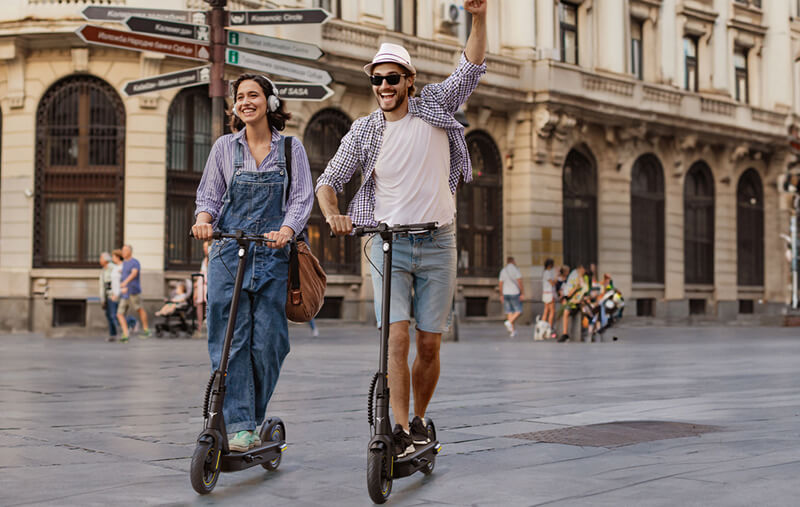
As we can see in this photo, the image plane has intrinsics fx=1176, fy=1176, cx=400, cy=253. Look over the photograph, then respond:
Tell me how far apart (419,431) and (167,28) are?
752 centimetres

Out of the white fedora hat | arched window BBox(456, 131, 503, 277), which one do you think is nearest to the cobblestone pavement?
the white fedora hat

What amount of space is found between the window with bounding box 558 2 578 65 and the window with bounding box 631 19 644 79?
2.53 meters

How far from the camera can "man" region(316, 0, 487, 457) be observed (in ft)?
17.9

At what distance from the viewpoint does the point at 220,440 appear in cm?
493

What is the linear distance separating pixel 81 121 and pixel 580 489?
71.2 ft

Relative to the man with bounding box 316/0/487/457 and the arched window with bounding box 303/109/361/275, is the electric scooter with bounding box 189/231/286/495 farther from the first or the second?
the arched window with bounding box 303/109/361/275

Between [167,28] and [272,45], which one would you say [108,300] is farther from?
[272,45]

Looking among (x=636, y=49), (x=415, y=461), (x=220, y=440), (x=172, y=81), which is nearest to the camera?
(x=220, y=440)

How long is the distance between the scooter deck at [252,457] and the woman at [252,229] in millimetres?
66

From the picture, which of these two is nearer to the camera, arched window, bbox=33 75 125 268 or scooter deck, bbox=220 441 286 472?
scooter deck, bbox=220 441 286 472

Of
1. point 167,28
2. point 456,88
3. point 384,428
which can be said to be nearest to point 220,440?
point 384,428

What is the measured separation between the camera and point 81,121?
24.9 metres

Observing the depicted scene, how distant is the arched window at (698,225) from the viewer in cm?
3669

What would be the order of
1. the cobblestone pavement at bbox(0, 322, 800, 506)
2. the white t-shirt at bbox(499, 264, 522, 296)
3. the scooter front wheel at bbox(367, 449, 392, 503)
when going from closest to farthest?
1. the scooter front wheel at bbox(367, 449, 392, 503)
2. the cobblestone pavement at bbox(0, 322, 800, 506)
3. the white t-shirt at bbox(499, 264, 522, 296)
